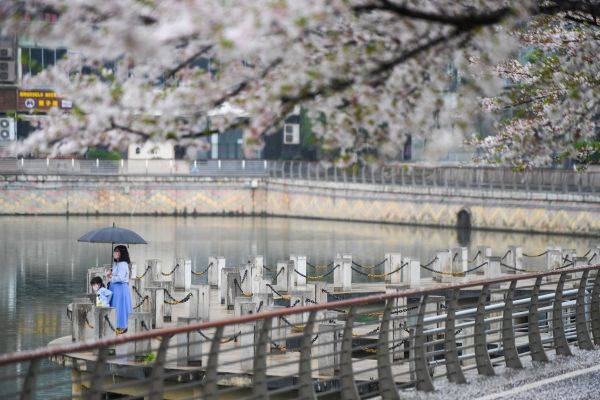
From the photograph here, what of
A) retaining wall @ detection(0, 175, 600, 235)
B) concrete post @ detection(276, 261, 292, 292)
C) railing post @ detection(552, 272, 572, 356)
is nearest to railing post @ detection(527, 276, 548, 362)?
railing post @ detection(552, 272, 572, 356)

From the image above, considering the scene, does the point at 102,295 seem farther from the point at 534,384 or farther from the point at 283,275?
the point at 534,384

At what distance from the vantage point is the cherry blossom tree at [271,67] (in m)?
12.0

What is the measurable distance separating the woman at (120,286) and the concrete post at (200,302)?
149cm

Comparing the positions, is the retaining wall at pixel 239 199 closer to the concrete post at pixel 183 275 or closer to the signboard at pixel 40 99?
the signboard at pixel 40 99

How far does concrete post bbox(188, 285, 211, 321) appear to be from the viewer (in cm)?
2784

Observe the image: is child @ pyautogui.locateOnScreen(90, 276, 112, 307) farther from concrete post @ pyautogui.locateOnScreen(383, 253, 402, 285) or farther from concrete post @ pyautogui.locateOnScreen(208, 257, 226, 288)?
concrete post @ pyautogui.locateOnScreen(383, 253, 402, 285)

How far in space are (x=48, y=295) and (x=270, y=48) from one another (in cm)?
3055

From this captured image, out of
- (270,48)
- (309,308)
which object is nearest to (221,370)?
(309,308)

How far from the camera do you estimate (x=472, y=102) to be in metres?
13.9

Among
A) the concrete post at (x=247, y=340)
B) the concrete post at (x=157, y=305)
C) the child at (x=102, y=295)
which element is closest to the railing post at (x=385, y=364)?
the concrete post at (x=247, y=340)

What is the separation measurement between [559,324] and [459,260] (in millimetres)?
23065

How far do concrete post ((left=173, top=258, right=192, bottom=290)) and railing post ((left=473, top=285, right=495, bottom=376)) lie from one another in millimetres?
19453

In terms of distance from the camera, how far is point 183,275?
121 feet

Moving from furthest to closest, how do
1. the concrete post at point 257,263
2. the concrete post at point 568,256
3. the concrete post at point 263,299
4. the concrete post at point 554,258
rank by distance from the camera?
1. the concrete post at point 554,258
2. the concrete post at point 568,256
3. the concrete post at point 257,263
4. the concrete post at point 263,299
